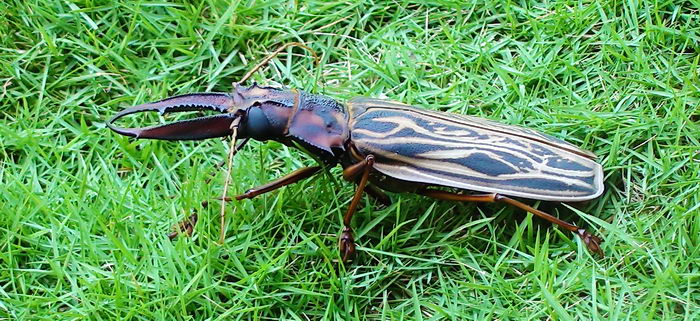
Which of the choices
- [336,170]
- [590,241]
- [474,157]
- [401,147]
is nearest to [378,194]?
[336,170]

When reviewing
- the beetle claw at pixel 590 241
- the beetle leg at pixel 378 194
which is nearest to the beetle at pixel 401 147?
the beetle claw at pixel 590 241

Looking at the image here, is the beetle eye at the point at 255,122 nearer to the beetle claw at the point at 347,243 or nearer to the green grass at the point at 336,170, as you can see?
the green grass at the point at 336,170

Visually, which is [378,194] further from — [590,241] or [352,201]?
[590,241]

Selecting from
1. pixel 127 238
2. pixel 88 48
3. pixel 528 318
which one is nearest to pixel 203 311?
pixel 127 238

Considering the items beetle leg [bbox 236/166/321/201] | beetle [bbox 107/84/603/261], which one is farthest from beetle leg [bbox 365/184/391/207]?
beetle leg [bbox 236/166/321/201]

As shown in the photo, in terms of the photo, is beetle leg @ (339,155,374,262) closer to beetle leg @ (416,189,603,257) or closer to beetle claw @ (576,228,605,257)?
beetle leg @ (416,189,603,257)

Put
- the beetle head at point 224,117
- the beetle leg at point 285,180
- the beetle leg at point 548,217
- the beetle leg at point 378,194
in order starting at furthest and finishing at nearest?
the beetle leg at point 378,194
the beetle leg at point 285,180
the beetle head at point 224,117
the beetle leg at point 548,217

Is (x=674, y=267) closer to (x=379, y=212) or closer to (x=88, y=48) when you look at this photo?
(x=379, y=212)
